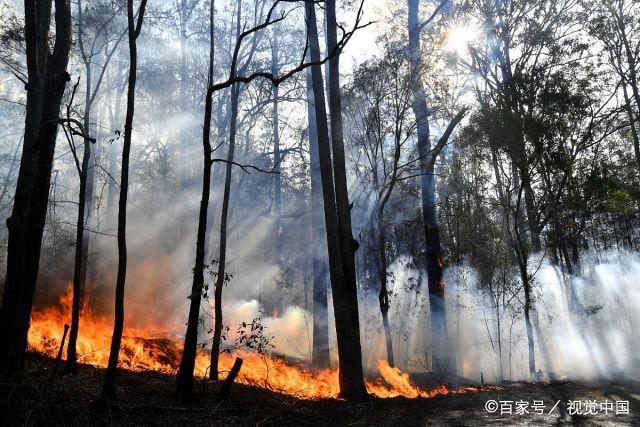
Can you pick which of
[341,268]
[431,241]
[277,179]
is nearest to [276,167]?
[277,179]

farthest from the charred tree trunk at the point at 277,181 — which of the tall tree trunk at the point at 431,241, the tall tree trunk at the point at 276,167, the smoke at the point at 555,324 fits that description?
the smoke at the point at 555,324

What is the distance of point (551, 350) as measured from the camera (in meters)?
18.5

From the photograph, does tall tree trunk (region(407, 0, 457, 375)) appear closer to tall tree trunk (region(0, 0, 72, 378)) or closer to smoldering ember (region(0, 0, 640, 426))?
smoldering ember (region(0, 0, 640, 426))

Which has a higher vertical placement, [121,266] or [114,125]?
[114,125]

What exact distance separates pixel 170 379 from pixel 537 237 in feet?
47.0

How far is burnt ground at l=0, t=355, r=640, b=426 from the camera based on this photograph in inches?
218

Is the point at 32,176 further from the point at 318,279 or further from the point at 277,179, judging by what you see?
the point at 277,179

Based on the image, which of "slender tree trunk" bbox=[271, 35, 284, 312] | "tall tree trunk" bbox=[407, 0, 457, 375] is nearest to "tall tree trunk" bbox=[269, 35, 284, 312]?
"slender tree trunk" bbox=[271, 35, 284, 312]

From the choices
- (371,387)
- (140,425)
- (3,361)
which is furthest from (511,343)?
(3,361)

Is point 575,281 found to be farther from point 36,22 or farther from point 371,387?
point 36,22

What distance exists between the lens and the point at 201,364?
1368cm

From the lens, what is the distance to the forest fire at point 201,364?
11.9 meters

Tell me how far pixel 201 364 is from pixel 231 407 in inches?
240

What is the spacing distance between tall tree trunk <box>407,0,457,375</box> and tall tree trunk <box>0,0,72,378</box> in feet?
36.4
